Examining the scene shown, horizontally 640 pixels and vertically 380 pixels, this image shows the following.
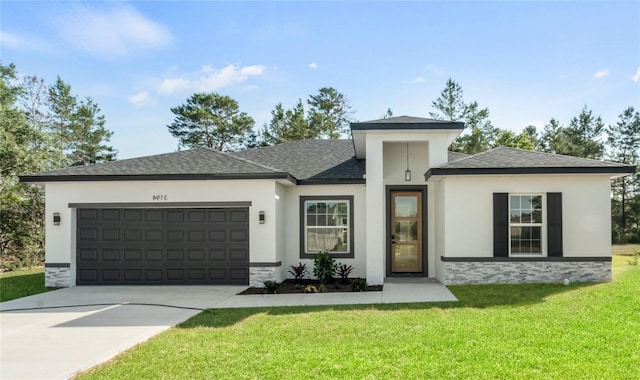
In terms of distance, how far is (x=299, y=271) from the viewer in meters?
12.5

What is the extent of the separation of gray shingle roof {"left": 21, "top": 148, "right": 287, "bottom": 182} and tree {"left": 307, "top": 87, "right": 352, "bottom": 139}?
24.0 m

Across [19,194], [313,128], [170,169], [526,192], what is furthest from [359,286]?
[313,128]

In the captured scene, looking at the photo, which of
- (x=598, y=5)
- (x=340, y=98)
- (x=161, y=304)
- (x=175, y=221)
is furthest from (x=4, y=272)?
(x=340, y=98)

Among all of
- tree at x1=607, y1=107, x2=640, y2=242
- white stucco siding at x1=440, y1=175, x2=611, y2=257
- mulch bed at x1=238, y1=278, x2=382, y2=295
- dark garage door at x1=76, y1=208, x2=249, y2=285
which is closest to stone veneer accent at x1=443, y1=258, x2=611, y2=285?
white stucco siding at x1=440, y1=175, x2=611, y2=257

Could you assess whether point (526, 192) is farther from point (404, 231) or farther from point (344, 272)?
point (344, 272)

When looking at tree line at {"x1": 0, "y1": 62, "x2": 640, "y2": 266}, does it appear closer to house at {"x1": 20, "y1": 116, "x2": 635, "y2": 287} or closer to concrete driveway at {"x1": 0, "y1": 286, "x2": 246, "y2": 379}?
house at {"x1": 20, "y1": 116, "x2": 635, "y2": 287}

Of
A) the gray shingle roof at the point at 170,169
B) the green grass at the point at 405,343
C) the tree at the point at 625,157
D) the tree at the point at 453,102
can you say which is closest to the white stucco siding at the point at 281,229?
the gray shingle roof at the point at 170,169

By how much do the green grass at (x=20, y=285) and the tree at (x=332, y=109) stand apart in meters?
24.6

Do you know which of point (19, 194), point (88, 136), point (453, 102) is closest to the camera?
point (19, 194)

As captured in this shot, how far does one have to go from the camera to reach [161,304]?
9.52 meters

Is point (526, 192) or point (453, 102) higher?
point (453, 102)

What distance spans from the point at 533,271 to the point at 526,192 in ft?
6.42

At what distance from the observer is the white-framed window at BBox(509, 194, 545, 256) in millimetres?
11363

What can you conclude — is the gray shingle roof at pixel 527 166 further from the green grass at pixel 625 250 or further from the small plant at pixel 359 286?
the green grass at pixel 625 250
